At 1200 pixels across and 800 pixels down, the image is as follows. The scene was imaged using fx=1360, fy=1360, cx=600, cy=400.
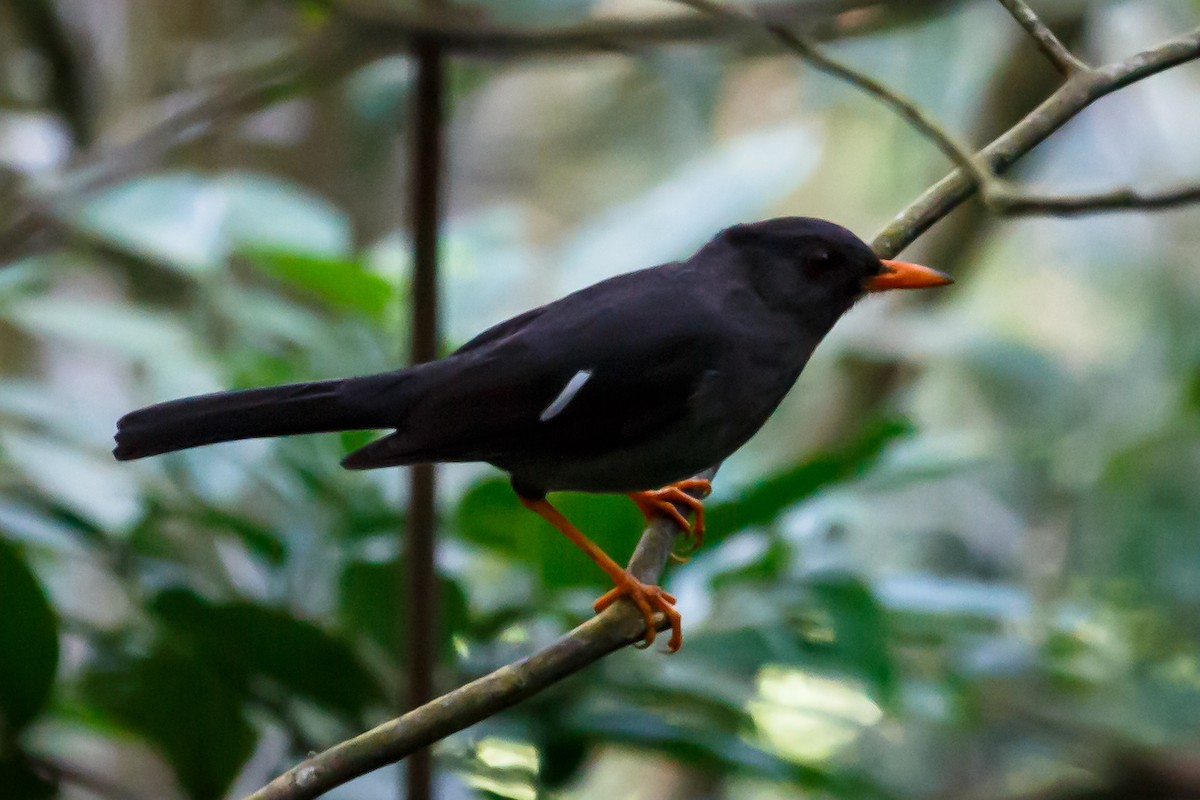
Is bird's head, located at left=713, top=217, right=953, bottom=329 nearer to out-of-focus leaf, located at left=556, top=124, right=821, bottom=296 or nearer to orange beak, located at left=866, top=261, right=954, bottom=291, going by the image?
orange beak, located at left=866, top=261, right=954, bottom=291

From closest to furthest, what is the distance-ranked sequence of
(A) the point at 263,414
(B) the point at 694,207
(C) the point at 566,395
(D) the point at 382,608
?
(A) the point at 263,414, (C) the point at 566,395, (D) the point at 382,608, (B) the point at 694,207

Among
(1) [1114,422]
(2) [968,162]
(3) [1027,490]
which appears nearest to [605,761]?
(3) [1027,490]

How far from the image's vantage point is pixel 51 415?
3.27 metres

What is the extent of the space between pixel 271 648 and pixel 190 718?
0.26 m

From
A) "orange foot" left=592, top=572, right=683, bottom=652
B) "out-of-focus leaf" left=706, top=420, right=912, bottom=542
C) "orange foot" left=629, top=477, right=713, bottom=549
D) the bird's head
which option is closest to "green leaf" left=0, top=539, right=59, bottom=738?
"orange foot" left=592, top=572, right=683, bottom=652

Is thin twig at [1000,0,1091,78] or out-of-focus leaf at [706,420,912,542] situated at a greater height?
thin twig at [1000,0,1091,78]

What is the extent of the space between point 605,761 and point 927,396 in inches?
89.0

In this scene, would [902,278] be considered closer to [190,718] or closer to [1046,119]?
[1046,119]

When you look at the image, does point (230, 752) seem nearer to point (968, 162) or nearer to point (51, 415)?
point (51, 415)

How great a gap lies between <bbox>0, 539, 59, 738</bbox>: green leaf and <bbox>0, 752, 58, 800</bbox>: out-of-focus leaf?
0.08ft

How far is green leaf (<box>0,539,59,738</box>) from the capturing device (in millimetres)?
2717

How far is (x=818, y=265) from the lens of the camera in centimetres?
247

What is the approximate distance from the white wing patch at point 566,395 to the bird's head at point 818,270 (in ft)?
1.32

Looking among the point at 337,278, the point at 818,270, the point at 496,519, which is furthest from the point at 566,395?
the point at 337,278
